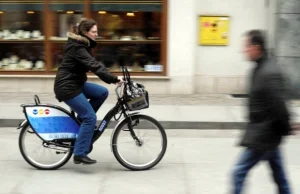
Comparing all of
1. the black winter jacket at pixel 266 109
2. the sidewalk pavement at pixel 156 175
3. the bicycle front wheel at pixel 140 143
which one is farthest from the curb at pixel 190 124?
the black winter jacket at pixel 266 109

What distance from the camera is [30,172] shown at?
19.7ft

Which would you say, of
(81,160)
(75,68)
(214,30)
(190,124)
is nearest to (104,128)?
(81,160)

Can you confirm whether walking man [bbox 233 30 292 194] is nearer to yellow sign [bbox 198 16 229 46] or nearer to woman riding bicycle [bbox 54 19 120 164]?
woman riding bicycle [bbox 54 19 120 164]

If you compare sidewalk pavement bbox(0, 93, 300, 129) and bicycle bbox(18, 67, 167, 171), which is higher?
bicycle bbox(18, 67, 167, 171)

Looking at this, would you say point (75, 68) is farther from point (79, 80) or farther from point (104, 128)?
point (104, 128)

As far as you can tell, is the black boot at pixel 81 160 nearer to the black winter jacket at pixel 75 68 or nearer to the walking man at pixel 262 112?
the black winter jacket at pixel 75 68

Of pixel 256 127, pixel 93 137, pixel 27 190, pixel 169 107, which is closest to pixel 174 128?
pixel 169 107

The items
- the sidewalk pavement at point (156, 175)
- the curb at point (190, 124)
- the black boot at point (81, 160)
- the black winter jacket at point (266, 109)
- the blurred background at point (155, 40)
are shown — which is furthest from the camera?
the blurred background at point (155, 40)

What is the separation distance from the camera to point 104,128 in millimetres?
6074

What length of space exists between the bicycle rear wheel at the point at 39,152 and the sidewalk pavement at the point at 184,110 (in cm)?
242

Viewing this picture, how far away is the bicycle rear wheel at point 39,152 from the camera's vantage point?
6.13m

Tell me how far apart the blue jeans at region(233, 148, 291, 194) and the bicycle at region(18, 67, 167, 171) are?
1839mm

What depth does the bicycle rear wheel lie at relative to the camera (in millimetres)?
6129

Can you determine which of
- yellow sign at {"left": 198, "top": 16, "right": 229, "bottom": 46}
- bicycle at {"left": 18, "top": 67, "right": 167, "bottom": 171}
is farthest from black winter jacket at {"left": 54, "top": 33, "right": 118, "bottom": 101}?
yellow sign at {"left": 198, "top": 16, "right": 229, "bottom": 46}
